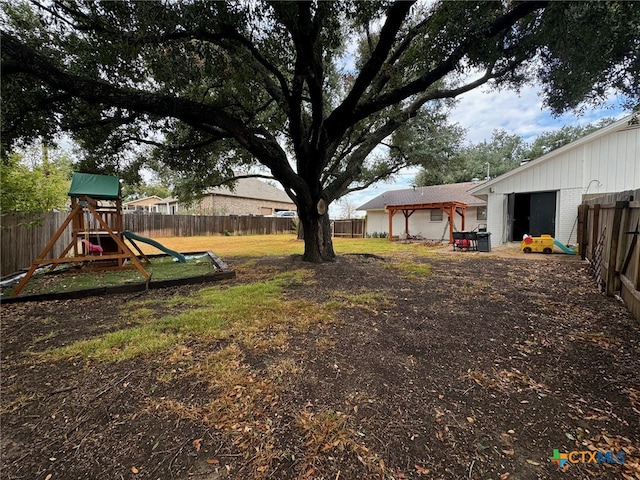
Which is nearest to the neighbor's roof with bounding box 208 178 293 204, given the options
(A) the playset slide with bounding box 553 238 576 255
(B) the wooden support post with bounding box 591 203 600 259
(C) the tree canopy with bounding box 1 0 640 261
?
(C) the tree canopy with bounding box 1 0 640 261

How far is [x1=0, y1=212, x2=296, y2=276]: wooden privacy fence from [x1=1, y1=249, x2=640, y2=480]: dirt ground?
372 cm

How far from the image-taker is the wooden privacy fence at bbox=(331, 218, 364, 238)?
71.5ft

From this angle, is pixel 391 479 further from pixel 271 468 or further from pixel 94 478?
pixel 94 478

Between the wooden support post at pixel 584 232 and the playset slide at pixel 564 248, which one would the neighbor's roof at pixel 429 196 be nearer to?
the playset slide at pixel 564 248

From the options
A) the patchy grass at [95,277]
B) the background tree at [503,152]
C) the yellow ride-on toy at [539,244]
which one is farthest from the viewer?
the background tree at [503,152]

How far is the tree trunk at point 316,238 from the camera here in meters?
7.37

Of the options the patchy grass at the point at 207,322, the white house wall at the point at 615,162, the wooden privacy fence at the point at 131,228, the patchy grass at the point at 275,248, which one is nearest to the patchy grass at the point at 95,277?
the wooden privacy fence at the point at 131,228

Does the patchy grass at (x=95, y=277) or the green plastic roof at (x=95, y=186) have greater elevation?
the green plastic roof at (x=95, y=186)

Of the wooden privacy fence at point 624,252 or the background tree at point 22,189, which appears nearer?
the wooden privacy fence at point 624,252

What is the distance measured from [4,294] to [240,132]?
4829 mm

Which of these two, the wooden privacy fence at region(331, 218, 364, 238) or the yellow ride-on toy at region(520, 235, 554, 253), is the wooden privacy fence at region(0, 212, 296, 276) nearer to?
the wooden privacy fence at region(331, 218, 364, 238)

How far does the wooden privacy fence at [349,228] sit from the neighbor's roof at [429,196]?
1.38 meters

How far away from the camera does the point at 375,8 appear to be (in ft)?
12.6

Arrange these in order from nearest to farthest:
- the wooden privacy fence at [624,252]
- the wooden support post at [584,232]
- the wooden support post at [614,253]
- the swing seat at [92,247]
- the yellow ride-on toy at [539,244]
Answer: the wooden privacy fence at [624,252], the wooden support post at [614,253], the swing seat at [92,247], the wooden support post at [584,232], the yellow ride-on toy at [539,244]
